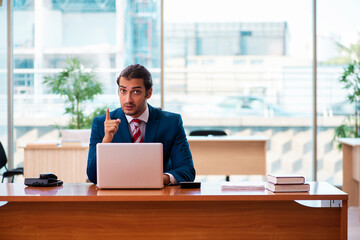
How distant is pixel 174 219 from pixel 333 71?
4739 mm

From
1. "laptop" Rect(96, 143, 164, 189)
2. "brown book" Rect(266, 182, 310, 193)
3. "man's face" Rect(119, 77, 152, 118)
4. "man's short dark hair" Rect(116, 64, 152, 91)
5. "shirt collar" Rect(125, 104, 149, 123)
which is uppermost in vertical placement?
"man's short dark hair" Rect(116, 64, 152, 91)

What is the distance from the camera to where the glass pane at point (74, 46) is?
686 centimetres

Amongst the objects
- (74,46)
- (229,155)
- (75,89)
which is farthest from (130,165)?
(74,46)

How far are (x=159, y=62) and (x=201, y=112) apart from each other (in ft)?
2.98

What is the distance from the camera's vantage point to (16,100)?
6.97 m

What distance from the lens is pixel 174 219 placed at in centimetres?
263

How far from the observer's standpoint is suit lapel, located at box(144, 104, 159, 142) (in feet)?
10.4

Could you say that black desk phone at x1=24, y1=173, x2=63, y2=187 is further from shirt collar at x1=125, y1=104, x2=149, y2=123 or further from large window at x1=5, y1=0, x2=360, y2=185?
large window at x1=5, y1=0, x2=360, y2=185

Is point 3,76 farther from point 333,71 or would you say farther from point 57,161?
point 333,71

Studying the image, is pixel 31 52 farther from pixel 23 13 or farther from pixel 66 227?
pixel 66 227

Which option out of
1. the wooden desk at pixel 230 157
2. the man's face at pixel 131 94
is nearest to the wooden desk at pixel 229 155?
the wooden desk at pixel 230 157

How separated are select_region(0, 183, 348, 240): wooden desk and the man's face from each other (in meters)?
0.61

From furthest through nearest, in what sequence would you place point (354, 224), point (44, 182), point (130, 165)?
1. point (354, 224)
2. point (44, 182)
3. point (130, 165)

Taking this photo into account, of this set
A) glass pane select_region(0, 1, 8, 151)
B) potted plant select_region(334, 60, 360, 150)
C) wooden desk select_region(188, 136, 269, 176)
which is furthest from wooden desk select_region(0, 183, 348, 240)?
glass pane select_region(0, 1, 8, 151)
